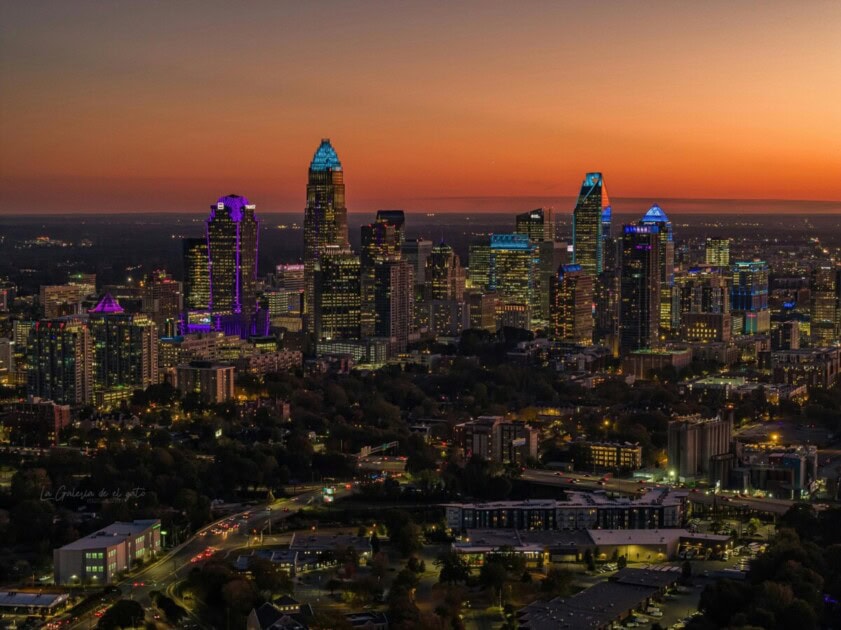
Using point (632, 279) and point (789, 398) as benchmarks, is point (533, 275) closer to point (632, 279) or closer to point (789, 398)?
point (632, 279)

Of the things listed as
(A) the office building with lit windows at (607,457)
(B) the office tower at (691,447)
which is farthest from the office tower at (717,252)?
(B) the office tower at (691,447)

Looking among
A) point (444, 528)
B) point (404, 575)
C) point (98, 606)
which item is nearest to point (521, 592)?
point (404, 575)

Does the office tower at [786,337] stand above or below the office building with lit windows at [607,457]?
above

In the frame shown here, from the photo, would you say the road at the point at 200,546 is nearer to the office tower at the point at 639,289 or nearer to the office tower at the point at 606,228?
the office tower at the point at 639,289

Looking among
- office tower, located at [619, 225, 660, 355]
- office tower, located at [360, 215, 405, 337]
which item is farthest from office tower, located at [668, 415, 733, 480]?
office tower, located at [360, 215, 405, 337]

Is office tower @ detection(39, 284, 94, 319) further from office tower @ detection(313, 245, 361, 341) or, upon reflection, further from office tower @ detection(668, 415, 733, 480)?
office tower @ detection(668, 415, 733, 480)

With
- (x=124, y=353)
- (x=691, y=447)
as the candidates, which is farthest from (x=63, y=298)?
(x=691, y=447)

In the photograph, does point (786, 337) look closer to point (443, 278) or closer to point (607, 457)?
point (443, 278)
